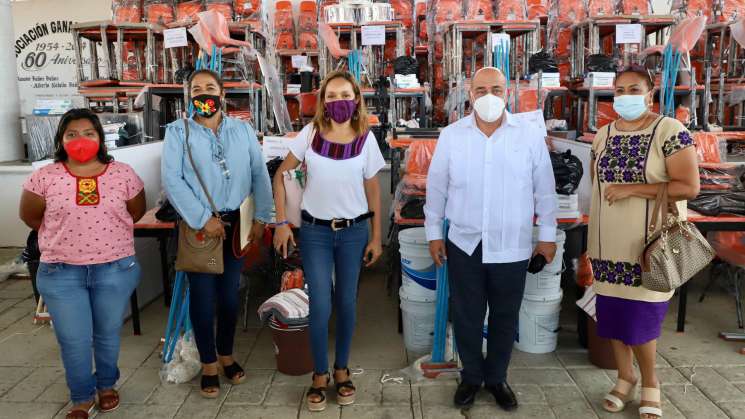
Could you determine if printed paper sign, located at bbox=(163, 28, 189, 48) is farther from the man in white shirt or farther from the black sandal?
the man in white shirt

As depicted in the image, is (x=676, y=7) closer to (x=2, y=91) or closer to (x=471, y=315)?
(x=471, y=315)

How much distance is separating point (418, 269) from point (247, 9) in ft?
22.2

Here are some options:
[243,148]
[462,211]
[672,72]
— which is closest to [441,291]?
[462,211]

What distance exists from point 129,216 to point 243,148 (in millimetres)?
570

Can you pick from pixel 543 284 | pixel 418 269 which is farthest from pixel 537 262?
pixel 418 269

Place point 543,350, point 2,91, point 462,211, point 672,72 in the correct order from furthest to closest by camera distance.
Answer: point 2,91 < point 672,72 < point 543,350 < point 462,211

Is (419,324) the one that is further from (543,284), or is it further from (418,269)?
(543,284)

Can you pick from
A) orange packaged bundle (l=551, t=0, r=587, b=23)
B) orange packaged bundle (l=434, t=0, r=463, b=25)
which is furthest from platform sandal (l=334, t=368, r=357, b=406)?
orange packaged bundle (l=551, t=0, r=587, b=23)

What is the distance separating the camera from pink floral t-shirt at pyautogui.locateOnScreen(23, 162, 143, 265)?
224 cm

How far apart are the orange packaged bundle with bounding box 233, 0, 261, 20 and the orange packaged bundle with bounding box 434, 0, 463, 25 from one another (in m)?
2.66

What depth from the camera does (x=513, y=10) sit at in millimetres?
7875

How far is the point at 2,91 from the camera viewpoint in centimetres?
588

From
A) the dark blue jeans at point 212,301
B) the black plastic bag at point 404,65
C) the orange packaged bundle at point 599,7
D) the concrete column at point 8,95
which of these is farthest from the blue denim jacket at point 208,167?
the orange packaged bundle at point 599,7

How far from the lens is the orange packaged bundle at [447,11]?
26.3ft
